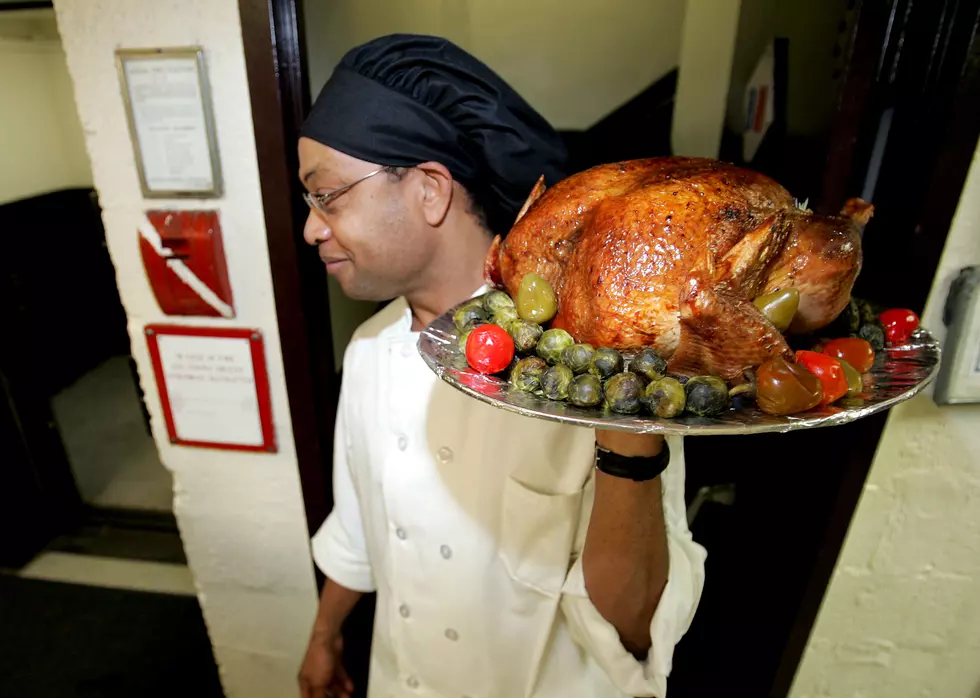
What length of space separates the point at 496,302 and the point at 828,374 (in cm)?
35

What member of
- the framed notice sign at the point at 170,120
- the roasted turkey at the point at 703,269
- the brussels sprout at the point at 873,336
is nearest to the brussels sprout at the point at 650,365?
the roasted turkey at the point at 703,269

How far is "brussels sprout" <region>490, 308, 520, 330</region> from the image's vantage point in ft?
2.09

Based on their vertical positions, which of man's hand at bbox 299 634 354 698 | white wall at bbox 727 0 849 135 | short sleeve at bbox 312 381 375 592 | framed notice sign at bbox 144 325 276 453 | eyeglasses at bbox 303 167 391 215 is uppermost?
white wall at bbox 727 0 849 135

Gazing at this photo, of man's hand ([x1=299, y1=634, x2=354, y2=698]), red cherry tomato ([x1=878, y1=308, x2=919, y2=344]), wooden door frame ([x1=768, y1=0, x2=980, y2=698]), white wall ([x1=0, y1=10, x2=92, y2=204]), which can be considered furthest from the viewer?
white wall ([x1=0, y1=10, x2=92, y2=204])

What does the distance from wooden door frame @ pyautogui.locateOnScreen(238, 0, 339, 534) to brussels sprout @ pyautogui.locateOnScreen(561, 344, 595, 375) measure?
79 cm

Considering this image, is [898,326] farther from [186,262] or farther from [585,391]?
[186,262]

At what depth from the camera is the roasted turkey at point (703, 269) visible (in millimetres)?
522

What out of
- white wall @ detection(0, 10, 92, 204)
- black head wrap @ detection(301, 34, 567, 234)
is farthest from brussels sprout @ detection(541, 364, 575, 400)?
white wall @ detection(0, 10, 92, 204)

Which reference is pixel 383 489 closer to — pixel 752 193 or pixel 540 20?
pixel 752 193

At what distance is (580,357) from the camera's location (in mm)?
551

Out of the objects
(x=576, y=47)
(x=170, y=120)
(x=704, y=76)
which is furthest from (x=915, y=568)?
(x=576, y=47)

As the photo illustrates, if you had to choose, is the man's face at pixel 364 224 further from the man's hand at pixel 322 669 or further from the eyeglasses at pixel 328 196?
the man's hand at pixel 322 669

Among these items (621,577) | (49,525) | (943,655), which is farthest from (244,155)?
(49,525)

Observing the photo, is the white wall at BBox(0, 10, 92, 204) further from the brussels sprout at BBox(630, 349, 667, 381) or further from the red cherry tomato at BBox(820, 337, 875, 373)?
the red cherry tomato at BBox(820, 337, 875, 373)
